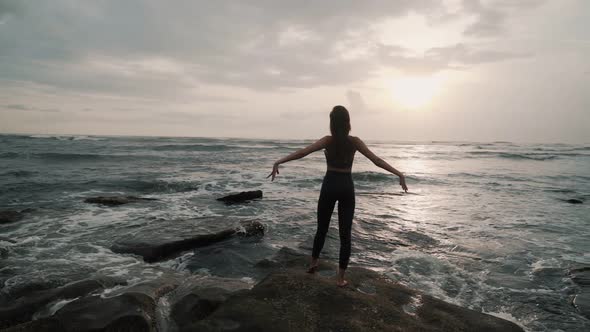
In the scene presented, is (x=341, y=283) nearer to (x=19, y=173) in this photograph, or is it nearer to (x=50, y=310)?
(x=50, y=310)

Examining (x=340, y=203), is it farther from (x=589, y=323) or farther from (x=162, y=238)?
(x=162, y=238)

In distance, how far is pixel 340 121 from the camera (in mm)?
4469

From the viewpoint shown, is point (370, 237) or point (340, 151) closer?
point (340, 151)

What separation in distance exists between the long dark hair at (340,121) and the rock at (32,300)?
4.57 metres

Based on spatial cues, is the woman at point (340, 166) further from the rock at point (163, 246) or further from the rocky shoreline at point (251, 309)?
the rock at point (163, 246)

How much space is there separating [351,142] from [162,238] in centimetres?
552

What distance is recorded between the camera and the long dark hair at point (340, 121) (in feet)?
14.7

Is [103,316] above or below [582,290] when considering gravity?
above

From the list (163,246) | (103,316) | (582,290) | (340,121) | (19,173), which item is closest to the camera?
(103,316)

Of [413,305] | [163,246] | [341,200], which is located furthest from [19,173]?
[413,305]

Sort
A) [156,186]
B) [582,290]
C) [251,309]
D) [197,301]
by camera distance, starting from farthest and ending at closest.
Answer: [156,186] → [582,290] → [197,301] → [251,309]

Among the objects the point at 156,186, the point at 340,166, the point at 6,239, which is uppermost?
the point at 340,166

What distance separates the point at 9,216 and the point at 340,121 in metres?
10.9

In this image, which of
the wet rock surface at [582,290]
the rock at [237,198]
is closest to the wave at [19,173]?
the rock at [237,198]
